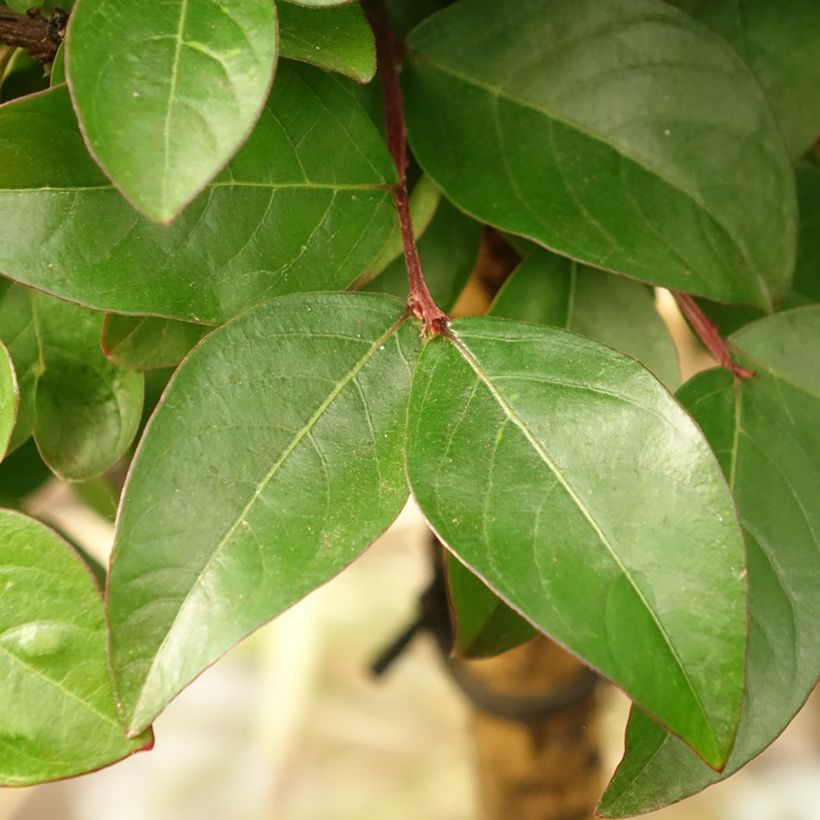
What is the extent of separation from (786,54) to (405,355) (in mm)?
295

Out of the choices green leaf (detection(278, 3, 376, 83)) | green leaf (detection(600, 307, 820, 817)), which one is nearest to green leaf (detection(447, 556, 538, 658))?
green leaf (detection(600, 307, 820, 817))

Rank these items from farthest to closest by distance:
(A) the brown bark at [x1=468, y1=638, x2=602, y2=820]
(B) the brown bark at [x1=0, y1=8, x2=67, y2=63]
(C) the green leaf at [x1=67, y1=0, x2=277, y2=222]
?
1. (A) the brown bark at [x1=468, y1=638, x2=602, y2=820]
2. (B) the brown bark at [x1=0, y1=8, x2=67, y2=63]
3. (C) the green leaf at [x1=67, y1=0, x2=277, y2=222]

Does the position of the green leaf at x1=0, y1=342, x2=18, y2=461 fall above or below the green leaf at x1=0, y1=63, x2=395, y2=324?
below

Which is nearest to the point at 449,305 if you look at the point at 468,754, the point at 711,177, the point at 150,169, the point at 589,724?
the point at 711,177

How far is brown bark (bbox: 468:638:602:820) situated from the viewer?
82cm

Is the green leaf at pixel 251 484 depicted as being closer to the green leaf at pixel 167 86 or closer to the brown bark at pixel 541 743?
the green leaf at pixel 167 86

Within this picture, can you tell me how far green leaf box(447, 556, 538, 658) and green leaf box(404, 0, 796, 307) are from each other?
0.18 meters

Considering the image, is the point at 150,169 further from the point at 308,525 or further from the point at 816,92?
the point at 816,92

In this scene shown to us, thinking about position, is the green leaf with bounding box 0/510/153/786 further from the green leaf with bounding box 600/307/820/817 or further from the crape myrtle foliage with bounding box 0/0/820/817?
the green leaf with bounding box 600/307/820/817

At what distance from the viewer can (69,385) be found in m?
0.46

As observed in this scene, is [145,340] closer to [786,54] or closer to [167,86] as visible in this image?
[167,86]

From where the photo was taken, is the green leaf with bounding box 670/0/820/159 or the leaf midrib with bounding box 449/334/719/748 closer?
the leaf midrib with bounding box 449/334/719/748

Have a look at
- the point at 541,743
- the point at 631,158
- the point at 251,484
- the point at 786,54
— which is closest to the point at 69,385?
the point at 251,484

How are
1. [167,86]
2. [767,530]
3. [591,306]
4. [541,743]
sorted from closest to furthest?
1. [167,86]
2. [767,530]
3. [591,306]
4. [541,743]
